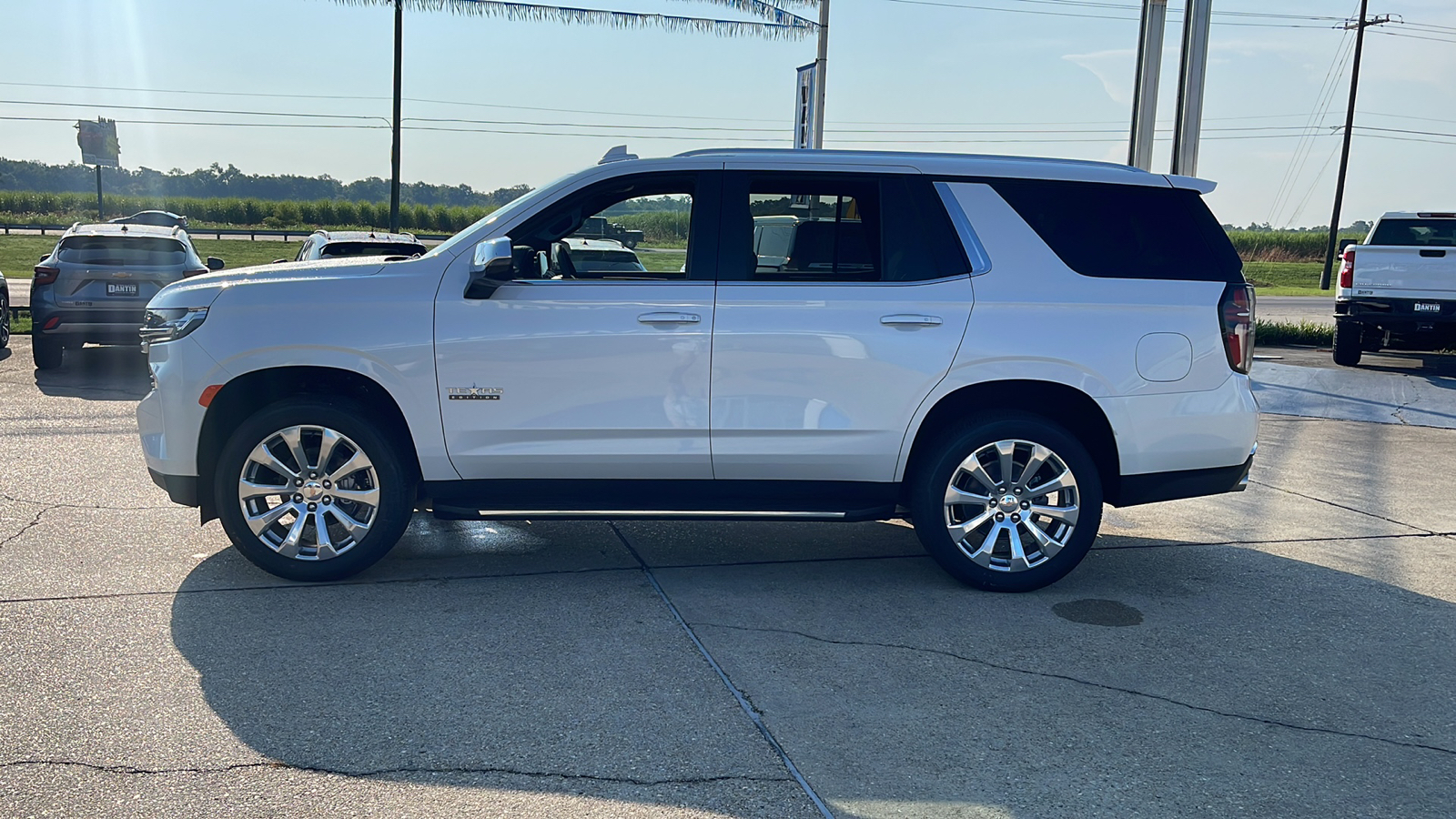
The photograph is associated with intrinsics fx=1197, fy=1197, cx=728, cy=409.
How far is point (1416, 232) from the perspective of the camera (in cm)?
1652

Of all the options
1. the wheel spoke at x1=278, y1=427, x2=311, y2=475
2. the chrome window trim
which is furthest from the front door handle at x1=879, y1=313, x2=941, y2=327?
the wheel spoke at x1=278, y1=427, x2=311, y2=475

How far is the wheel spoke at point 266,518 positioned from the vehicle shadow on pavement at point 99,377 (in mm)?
→ 5687

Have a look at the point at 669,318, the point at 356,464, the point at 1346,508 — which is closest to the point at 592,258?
the point at 669,318

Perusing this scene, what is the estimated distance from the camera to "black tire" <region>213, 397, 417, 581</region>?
17.6 feet

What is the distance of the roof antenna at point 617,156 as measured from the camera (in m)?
5.72

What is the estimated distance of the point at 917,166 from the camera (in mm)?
5680

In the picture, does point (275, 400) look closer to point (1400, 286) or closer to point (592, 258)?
point (592, 258)

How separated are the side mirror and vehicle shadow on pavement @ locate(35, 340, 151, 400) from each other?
20.8 feet

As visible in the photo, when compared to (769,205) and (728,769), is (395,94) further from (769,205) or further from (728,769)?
(728,769)

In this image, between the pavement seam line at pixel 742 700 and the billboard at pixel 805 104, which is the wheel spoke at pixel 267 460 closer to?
the pavement seam line at pixel 742 700

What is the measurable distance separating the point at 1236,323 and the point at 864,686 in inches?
104

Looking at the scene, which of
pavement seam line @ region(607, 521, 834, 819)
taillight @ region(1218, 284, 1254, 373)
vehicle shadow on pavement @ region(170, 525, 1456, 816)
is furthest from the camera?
taillight @ region(1218, 284, 1254, 373)

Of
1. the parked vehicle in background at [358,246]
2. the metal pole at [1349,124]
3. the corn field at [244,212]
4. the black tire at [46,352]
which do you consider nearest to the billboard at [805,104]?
the parked vehicle in background at [358,246]

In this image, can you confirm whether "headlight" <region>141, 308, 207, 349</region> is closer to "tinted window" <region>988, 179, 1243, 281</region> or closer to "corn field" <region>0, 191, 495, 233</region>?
"tinted window" <region>988, 179, 1243, 281</region>
